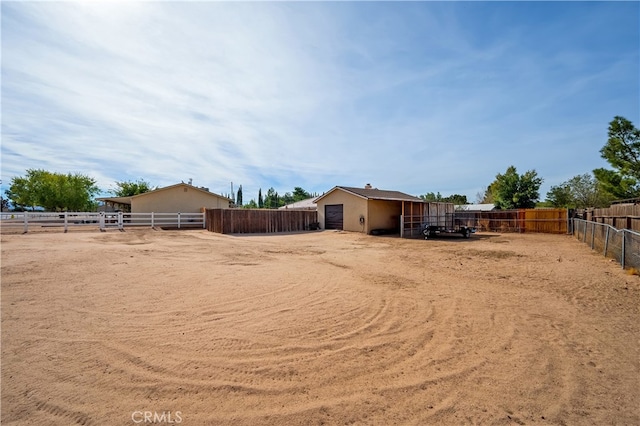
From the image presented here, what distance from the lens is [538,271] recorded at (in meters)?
7.57

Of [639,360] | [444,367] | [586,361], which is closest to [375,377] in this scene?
[444,367]

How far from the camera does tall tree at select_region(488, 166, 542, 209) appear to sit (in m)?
32.8

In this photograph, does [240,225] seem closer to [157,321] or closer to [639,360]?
[157,321]

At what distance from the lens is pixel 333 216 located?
75.3ft

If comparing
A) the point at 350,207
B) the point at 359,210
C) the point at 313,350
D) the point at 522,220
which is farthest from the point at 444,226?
the point at 313,350

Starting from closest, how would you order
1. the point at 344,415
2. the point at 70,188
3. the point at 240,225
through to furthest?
the point at 344,415
the point at 240,225
the point at 70,188

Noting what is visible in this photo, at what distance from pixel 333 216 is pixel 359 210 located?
9.61 feet

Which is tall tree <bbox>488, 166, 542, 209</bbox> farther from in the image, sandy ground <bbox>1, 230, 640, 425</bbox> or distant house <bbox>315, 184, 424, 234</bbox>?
sandy ground <bbox>1, 230, 640, 425</bbox>

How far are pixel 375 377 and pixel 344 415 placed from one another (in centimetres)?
61

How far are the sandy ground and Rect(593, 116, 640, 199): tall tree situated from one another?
2544 cm

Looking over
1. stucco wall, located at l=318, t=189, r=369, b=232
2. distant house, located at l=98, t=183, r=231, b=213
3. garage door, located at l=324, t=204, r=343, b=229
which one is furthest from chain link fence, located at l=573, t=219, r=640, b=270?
distant house, located at l=98, t=183, r=231, b=213

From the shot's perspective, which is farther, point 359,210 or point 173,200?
point 173,200

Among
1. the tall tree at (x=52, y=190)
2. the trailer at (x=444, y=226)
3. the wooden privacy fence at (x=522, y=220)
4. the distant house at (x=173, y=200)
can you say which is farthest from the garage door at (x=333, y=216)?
the tall tree at (x=52, y=190)

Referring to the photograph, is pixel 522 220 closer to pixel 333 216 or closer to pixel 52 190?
pixel 333 216
